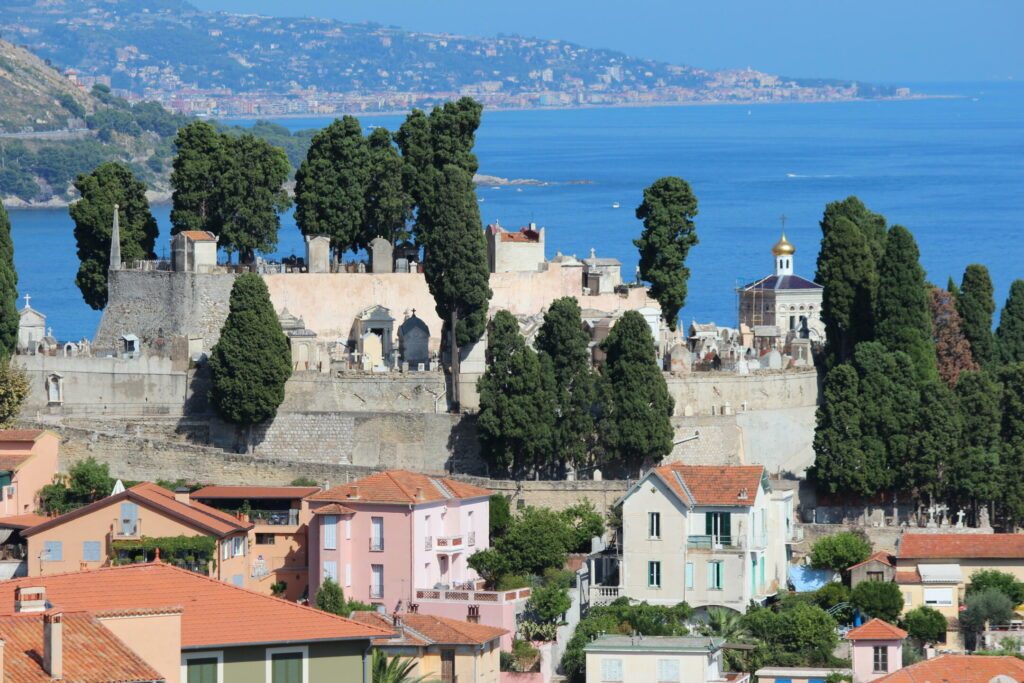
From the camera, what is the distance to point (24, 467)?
54.4 m

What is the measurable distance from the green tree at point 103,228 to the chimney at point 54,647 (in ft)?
136

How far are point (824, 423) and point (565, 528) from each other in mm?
8162

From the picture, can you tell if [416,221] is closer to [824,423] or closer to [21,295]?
[824,423]

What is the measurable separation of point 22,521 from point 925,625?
1683cm

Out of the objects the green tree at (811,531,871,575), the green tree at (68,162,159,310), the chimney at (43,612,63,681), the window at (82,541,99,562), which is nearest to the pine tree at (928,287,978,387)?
the green tree at (811,531,871,575)

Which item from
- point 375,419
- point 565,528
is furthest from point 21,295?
point 565,528

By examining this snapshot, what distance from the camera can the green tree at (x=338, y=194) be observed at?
65.4 m

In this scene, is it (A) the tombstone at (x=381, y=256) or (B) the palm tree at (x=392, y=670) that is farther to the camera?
(A) the tombstone at (x=381, y=256)

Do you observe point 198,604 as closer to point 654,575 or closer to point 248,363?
point 654,575

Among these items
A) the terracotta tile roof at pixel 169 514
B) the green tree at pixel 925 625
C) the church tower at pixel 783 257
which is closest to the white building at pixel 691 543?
the green tree at pixel 925 625

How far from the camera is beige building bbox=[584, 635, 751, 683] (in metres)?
43.1

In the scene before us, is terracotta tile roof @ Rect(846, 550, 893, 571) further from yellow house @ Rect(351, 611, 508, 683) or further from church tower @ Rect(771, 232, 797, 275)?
church tower @ Rect(771, 232, 797, 275)

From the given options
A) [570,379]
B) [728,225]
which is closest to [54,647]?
[570,379]

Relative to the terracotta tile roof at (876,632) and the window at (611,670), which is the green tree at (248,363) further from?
the terracotta tile roof at (876,632)
